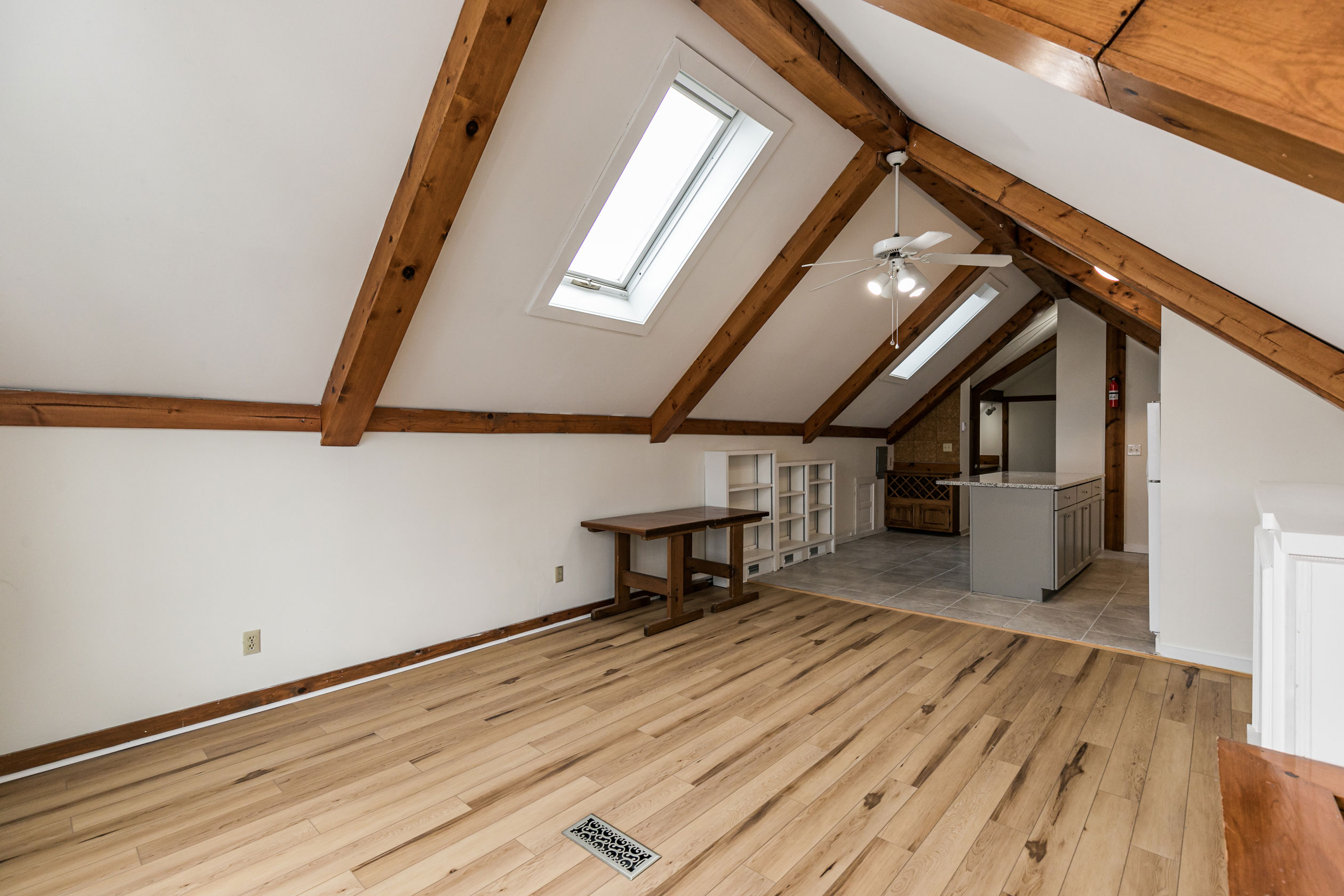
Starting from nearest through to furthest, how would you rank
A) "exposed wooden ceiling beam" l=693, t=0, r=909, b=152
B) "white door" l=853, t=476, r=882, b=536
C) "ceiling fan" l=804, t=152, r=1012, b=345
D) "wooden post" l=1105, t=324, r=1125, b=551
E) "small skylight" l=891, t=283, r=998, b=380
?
1. "exposed wooden ceiling beam" l=693, t=0, r=909, b=152
2. "ceiling fan" l=804, t=152, r=1012, b=345
3. "small skylight" l=891, t=283, r=998, b=380
4. "wooden post" l=1105, t=324, r=1125, b=551
5. "white door" l=853, t=476, r=882, b=536

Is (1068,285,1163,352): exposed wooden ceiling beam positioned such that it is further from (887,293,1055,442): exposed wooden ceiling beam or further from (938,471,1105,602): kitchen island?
(938,471,1105,602): kitchen island

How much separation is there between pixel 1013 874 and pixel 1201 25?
2.15 meters

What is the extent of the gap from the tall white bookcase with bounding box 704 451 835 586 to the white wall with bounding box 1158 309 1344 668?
2977 mm

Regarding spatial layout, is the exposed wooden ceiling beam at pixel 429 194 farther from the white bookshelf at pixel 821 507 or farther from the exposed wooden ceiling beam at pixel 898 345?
the white bookshelf at pixel 821 507

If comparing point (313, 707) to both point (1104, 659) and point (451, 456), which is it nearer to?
point (451, 456)

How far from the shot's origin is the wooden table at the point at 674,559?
168 inches

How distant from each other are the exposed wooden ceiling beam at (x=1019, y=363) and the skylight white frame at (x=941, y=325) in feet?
5.99

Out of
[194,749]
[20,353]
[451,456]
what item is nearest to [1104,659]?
[451,456]

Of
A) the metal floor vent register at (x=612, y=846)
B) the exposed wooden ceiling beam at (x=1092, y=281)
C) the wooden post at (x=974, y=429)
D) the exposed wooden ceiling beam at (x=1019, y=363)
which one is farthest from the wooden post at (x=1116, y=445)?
the metal floor vent register at (x=612, y=846)

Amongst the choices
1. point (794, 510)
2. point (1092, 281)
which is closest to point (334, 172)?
point (1092, 281)

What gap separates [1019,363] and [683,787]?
344 inches

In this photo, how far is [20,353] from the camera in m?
2.38

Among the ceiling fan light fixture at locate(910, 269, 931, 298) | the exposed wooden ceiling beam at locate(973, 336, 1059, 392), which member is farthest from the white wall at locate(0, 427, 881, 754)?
the exposed wooden ceiling beam at locate(973, 336, 1059, 392)

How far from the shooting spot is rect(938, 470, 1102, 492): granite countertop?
187 inches
